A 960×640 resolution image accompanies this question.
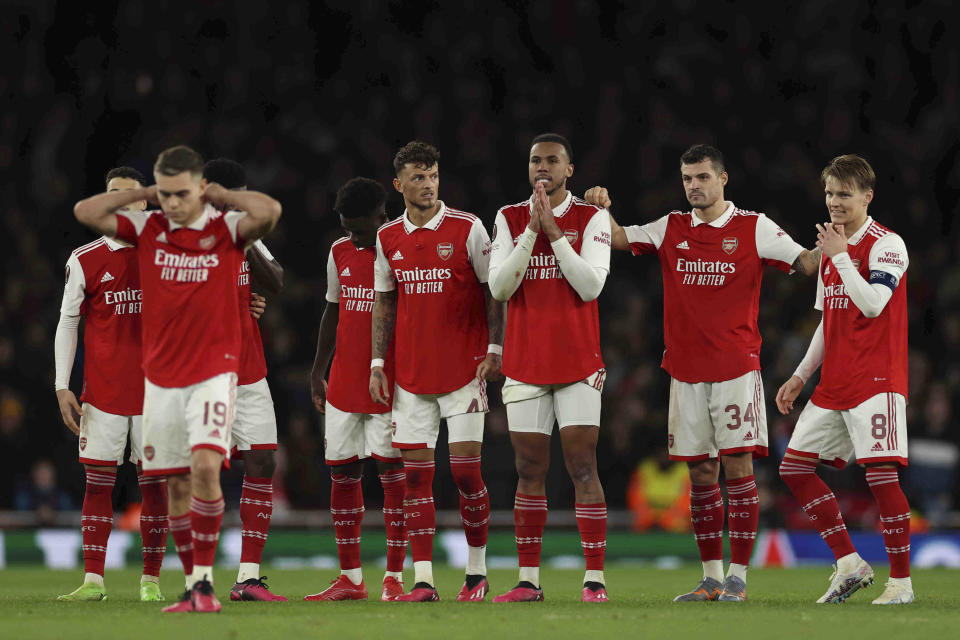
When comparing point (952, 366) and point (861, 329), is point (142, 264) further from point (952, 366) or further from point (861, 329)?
point (952, 366)

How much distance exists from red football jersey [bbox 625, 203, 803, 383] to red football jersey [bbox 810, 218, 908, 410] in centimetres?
44

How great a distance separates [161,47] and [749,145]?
344 inches

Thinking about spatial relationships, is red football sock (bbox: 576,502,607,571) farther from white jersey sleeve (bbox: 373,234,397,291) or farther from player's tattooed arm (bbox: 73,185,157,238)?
player's tattooed arm (bbox: 73,185,157,238)

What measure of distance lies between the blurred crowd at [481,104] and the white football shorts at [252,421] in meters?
9.38

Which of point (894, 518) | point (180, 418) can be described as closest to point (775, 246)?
point (894, 518)

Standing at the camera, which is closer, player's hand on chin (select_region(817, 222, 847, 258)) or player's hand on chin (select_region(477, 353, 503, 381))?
player's hand on chin (select_region(817, 222, 847, 258))

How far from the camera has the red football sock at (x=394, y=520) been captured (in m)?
9.34

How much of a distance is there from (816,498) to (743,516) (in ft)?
1.61

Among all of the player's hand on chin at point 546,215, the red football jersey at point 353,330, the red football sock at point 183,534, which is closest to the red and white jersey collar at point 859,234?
the player's hand on chin at point 546,215

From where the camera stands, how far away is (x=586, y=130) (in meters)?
20.2

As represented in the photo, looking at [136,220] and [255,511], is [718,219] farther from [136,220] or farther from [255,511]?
[136,220]

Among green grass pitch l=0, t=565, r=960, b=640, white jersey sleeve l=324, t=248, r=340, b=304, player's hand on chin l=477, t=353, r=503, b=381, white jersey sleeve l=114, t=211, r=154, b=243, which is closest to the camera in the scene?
green grass pitch l=0, t=565, r=960, b=640

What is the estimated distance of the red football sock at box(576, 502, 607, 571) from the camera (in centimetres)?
850

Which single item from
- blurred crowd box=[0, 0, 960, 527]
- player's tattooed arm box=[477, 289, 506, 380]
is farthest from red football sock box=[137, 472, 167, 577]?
blurred crowd box=[0, 0, 960, 527]
